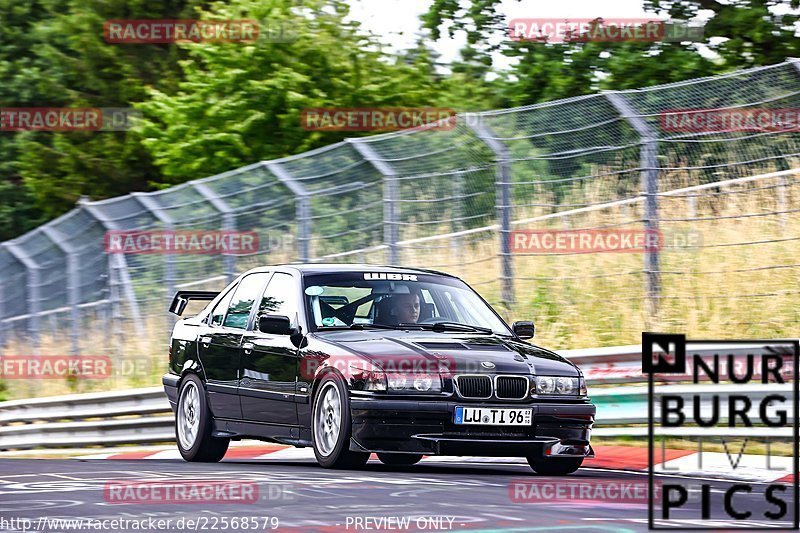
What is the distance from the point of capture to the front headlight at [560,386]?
390 inches

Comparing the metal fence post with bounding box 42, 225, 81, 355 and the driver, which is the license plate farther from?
the metal fence post with bounding box 42, 225, 81, 355

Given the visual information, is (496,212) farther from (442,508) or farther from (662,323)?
(442,508)

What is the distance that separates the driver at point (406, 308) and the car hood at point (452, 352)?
32 cm

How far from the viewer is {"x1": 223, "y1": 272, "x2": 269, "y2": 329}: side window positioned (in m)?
11.8

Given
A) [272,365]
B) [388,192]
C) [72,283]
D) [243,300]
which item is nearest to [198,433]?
[243,300]

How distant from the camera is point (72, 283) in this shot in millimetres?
21797

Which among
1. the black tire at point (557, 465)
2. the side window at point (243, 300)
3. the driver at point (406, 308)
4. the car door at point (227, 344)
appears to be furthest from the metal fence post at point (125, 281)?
the black tire at point (557, 465)

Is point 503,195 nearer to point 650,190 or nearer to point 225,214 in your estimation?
point 650,190

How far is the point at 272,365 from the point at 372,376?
1.55 metres

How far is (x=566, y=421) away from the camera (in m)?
9.97

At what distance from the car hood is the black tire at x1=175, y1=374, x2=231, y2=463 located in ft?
5.88

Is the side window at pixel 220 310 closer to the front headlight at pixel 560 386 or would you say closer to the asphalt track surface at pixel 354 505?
the asphalt track surface at pixel 354 505

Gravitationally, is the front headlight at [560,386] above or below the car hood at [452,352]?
below

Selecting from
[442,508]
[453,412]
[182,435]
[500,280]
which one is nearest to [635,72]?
[500,280]
